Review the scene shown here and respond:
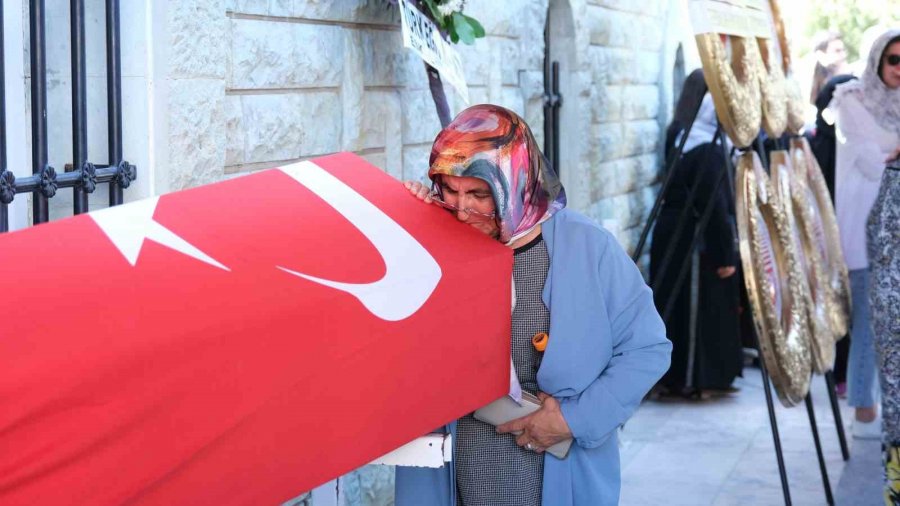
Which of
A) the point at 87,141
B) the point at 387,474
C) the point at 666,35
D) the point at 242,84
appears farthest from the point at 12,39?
the point at 666,35

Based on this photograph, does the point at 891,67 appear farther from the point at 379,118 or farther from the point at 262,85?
the point at 262,85

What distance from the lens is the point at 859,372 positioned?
6.84 m

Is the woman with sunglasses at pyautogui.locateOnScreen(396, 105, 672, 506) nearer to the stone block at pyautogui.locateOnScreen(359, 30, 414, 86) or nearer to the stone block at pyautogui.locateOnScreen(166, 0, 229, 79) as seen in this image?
the stone block at pyautogui.locateOnScreen(166, 0, 229, 79)

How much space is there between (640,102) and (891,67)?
2959mm

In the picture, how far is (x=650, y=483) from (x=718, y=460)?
1.82 ft

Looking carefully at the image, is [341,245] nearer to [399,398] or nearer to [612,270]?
[399,398]

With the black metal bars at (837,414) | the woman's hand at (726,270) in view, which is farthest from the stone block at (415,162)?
Answer: the woman's hand at (726,270)

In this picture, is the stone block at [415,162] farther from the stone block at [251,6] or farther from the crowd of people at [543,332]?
Answer: the crowd of people at [543,332]

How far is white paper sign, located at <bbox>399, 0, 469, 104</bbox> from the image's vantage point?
394 centimetres

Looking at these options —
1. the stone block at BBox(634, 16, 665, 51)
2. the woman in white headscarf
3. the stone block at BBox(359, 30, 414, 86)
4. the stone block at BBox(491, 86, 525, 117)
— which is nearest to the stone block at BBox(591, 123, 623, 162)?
the stone block at BBox(634, 16, 665, 51)

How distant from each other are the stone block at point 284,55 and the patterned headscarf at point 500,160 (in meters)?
1.12

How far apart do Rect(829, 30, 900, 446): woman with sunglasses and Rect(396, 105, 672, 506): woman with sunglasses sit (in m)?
2.87

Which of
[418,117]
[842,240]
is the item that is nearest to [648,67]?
[842,240]

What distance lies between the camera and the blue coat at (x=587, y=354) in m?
2.86
